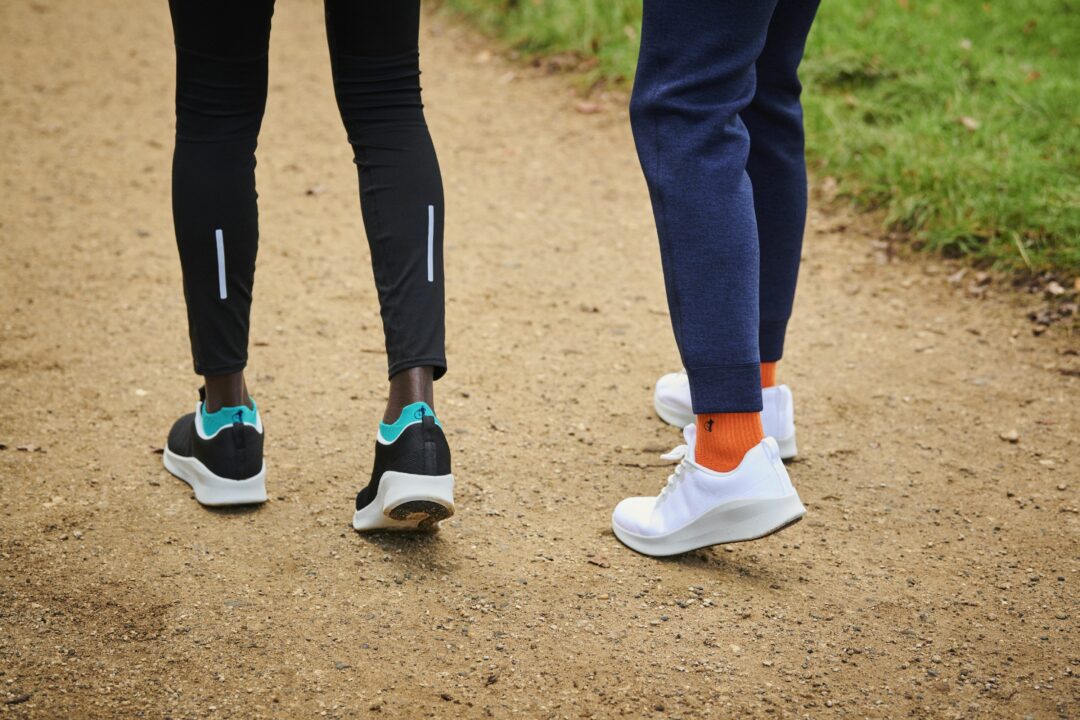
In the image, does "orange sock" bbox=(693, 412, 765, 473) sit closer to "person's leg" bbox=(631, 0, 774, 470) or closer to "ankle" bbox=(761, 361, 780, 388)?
"person's leg" bbox=(631, 0, 774, 470)

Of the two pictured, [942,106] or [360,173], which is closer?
[360,173]

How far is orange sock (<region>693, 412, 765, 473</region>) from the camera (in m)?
1.96

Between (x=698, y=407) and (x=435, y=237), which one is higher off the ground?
(x=435, y=237)

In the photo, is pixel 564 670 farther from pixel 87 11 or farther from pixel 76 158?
pixel 87 11

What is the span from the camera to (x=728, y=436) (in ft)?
6.47

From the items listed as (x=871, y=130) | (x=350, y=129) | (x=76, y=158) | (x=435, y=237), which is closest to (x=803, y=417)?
(x=435, y=237)

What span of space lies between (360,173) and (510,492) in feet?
2.59

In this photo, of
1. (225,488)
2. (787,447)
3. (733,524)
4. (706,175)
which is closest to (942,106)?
(787,447)

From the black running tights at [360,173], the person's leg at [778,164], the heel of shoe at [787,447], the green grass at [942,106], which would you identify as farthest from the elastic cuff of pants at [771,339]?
the green grass at [942,106]

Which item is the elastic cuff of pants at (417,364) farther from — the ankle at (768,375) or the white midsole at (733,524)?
the ankle at (768,375)

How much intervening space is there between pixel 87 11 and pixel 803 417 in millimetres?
5705

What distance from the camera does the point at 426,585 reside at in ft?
6.57

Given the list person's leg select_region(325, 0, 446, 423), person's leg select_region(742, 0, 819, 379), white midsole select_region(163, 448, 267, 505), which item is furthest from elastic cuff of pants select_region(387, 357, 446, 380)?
person's leg select_region(742, 0, 819, 379)

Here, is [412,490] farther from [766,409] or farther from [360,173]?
[766,409]
